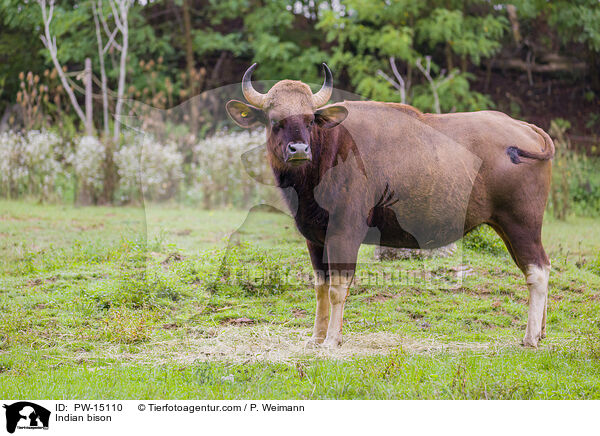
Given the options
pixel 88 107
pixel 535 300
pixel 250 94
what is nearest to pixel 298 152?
pixel 250 94

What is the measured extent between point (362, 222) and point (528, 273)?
1492 mm

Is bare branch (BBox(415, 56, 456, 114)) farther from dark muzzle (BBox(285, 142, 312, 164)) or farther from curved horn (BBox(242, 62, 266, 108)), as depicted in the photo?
dark muzzle (BBox(285, 142, 312, 164))

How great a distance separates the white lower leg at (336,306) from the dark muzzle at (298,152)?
111 cm

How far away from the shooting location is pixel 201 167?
39.7ft

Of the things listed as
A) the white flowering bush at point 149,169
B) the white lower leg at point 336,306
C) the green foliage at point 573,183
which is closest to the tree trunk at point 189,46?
the white flowering bush at point 149,169

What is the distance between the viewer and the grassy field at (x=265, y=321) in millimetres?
4340

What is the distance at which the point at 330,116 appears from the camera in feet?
17.0

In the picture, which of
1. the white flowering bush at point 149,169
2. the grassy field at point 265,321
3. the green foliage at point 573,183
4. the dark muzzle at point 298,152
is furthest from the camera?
the white flowering bush at point 149,169

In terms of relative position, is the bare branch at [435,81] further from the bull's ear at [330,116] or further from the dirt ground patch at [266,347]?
the dirt ground patch at [266,347]

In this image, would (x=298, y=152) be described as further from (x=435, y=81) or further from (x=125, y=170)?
(x=435, y=81)

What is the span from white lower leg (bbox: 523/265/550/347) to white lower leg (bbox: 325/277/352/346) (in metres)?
1.57

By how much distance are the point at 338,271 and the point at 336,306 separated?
0.30 m

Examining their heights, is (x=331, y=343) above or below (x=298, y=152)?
below

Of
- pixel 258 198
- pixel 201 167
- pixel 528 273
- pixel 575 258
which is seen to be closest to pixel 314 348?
pixel 528 273
